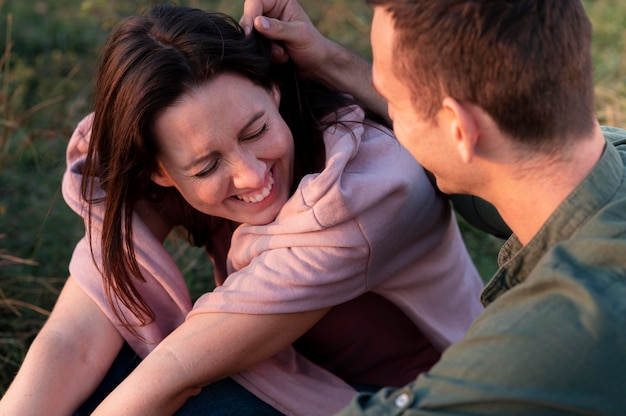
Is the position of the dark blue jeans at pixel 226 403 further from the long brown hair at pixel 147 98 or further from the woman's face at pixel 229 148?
the woman's face at pixel 229 148

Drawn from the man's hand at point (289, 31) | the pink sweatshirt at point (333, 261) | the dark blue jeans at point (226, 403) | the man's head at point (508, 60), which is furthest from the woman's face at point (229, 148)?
the man's head at point (508, 60)

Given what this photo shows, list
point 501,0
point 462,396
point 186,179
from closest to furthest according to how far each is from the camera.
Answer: point 462,396
point 501,0
point 186,179

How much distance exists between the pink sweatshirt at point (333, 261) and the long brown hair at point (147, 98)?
0.09 meters

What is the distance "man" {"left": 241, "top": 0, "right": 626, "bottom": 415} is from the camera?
161 centimetres

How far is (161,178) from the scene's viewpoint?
8.86 ft

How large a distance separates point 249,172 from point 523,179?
836 mm

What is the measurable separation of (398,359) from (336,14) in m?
3.88

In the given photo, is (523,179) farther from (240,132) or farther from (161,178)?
(161,178)

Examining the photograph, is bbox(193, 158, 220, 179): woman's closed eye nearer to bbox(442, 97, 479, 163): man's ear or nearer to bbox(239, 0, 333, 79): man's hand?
bbox(239, 0, 333, 79): man's hand

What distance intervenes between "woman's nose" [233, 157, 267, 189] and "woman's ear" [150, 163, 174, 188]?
0.29m

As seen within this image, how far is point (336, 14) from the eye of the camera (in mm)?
6242

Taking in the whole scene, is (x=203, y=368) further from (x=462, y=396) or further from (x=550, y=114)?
(x=550, y=114)

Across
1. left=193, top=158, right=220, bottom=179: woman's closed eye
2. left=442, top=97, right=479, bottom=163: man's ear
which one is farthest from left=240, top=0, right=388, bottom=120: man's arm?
left=442, top=97, right=479, bottom=163: man's ear

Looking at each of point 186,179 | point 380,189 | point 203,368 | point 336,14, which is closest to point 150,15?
point 186,179
